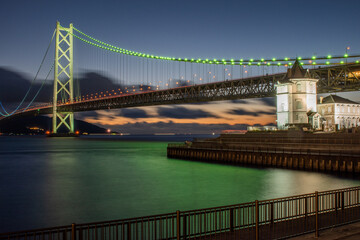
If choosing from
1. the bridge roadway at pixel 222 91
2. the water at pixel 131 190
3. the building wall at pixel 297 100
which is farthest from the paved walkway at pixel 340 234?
the bridge roadway at pixel 222 91

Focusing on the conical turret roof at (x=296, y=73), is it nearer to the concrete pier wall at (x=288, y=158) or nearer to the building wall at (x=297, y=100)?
the building wall at (x=297, y=100)

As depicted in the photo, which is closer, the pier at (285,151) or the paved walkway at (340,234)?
the paved walkway at (340,234)

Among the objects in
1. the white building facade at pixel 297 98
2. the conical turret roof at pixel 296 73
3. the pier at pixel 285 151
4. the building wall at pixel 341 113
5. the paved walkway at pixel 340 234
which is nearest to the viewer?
the paved walkway at pixel 340 234

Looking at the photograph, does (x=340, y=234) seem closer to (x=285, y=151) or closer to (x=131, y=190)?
(x=131, y=190)

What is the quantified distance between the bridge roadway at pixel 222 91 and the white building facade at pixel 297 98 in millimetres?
16885

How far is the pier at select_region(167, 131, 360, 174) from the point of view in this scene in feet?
91.8

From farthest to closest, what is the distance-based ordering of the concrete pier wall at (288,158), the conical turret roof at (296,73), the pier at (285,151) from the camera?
the conical turret roof at (296,73)
the pier at (285,151)
the concrete pier wall at (288,158)

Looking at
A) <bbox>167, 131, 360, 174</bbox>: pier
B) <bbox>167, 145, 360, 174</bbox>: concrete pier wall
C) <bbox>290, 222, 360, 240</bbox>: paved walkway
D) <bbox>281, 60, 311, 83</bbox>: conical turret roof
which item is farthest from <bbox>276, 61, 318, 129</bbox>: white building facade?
<bbox>290, 222, 360, 240</bbox>: paved walkway

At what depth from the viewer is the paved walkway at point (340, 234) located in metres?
8.22

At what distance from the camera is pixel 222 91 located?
84812 millimetres

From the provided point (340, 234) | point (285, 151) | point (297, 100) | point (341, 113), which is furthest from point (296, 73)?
point (340, 234)

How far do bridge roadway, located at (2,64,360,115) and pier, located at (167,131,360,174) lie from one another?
Answer: 3023 cm

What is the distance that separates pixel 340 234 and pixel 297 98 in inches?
1686

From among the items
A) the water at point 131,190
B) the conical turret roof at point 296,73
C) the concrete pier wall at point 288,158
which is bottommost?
the water at point 131,190
